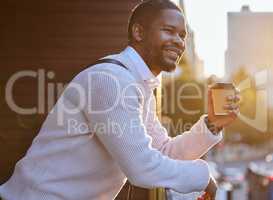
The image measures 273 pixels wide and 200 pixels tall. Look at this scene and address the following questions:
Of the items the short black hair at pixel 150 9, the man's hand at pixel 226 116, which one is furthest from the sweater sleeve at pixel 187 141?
the short black hair at pixel 150 9

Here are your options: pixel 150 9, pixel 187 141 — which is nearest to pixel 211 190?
pixel 187 141

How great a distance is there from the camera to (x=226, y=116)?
99.4 inches

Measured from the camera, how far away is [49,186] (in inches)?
83.4

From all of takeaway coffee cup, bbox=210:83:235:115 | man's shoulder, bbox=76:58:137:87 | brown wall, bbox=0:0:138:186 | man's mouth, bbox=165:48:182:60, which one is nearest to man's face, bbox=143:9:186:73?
man's mouth, bbox=165:48:182:60

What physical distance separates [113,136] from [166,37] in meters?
0.44

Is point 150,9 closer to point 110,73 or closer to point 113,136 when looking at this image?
point 110,73

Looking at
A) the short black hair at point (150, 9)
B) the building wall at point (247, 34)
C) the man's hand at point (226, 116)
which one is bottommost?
the man's hand at point (226, 116)

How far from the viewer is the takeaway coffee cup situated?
251 centimetres

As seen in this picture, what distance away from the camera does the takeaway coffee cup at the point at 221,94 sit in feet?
8.22

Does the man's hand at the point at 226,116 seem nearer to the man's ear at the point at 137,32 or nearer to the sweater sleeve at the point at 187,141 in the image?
the sweater sleeve at the point at 187,141

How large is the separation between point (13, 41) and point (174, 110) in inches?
157

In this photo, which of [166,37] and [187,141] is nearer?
[166,37]

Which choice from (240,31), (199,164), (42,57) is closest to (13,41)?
(42,57)

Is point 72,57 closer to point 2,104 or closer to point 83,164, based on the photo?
point 2,104
